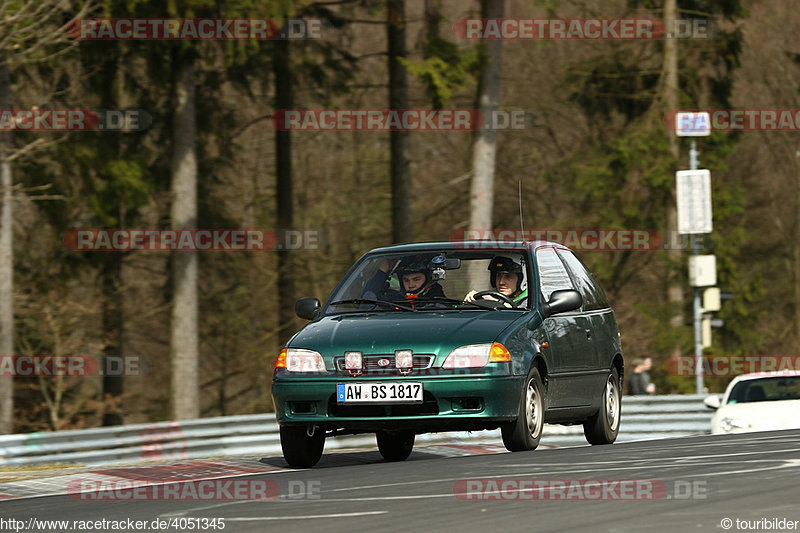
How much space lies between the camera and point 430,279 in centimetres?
1102

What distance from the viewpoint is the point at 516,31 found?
33.9m

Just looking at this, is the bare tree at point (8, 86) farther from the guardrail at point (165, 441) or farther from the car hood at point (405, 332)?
the car hood at point (405, 332)

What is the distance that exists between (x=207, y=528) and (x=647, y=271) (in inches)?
1272

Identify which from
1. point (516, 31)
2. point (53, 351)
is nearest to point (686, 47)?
point (516, 31)

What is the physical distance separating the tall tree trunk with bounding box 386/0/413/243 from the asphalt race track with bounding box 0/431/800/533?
63.7 ft

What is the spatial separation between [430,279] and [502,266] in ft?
1.96

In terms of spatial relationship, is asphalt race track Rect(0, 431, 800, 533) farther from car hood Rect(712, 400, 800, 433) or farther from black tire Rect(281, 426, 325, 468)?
car hood Rect(712, 400, 800, 433)

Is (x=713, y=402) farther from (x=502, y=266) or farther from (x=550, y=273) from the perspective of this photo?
(x=502, y=266)

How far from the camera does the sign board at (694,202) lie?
24.8 m

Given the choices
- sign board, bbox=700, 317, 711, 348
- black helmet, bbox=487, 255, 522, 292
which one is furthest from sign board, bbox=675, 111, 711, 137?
black helmet, bbox=487, 255, 522, 292

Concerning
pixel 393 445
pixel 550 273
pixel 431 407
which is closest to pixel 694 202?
pixel 393 445

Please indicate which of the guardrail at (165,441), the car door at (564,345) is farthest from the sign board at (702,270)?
the car door at (564,345)

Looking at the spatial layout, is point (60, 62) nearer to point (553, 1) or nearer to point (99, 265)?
point (99, 265)

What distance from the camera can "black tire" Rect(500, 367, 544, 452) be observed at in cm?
1005
